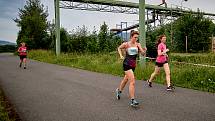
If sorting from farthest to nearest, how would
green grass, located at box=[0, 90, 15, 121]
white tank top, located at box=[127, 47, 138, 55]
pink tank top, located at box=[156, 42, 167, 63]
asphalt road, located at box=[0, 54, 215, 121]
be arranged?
pink tank top, located at box=[156, 42, 167, 63], white tank top, located at box=[127, 47, 138, 55], asphalt road, located at box=[0, 54, 215, 121], green grass, located at box=[0, 90, 15, 121]

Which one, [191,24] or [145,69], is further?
[191,24]

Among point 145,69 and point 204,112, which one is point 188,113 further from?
point 145,69

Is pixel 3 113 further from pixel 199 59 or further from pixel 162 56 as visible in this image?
pixel 199 59

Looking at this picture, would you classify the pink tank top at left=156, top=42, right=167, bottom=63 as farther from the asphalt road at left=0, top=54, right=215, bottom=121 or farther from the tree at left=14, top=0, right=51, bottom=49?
the tree at left=14, top=0, right=51, bottom=49

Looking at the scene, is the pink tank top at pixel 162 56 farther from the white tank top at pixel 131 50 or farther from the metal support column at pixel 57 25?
the metal support column at pixel 57 25

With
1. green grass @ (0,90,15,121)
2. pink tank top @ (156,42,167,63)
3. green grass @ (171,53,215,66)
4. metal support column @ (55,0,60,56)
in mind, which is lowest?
green grass @ (0,90,15,121)

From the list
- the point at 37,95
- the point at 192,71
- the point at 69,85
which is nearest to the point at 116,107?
the point at 37,95

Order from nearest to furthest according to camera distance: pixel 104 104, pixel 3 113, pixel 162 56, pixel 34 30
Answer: pixel 3 113 < pixel 104 104 < pixel 162 56 < pixel 34 30

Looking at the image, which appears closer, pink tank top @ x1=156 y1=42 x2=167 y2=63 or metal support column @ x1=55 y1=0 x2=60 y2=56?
pink tank top @ x1=156 y1=42 x2=167 y2=63

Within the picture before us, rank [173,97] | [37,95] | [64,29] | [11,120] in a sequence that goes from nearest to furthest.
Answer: [11,120]
[173,97]
[37,95]
[64,29]

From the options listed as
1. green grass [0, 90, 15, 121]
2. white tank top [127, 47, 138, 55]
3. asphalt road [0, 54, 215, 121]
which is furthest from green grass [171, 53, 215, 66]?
green grass [0, 90, 15, 121]

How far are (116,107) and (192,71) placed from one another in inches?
225

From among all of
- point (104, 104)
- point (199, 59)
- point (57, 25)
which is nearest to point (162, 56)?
point (104, 104)

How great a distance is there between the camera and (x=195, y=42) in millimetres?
35219
